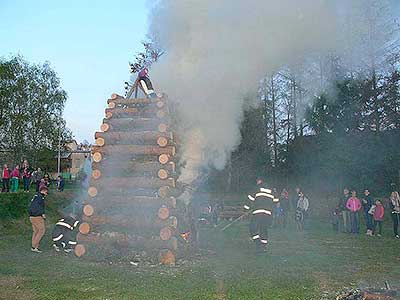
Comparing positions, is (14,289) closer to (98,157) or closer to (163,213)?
(163,213)

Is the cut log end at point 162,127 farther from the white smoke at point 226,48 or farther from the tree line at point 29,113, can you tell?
the tree line at point 29,113

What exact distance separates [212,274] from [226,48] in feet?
19.5

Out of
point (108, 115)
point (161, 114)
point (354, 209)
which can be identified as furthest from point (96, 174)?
point (354, 209)

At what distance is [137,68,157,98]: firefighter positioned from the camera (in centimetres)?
1259

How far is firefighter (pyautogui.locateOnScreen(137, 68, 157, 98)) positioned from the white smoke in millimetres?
302

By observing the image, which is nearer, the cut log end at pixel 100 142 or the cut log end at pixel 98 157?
the cut log end at pixel 98 157

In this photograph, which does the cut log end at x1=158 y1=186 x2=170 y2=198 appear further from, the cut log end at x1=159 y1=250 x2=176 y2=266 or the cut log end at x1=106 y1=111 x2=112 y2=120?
the cut log end at x1=106 y1=111 x2=112 y2=120

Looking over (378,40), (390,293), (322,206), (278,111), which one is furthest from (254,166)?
(390,293)

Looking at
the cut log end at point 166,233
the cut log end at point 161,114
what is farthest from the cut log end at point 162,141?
the cut log end at point 166,233

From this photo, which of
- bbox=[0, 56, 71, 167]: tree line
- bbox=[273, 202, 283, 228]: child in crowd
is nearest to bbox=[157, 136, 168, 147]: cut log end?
bbox=[273, 202, 283, 228]: child in crowd

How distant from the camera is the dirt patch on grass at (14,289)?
23.9 ft

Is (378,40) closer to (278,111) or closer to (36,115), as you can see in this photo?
(278,111)

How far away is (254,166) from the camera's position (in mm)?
32469

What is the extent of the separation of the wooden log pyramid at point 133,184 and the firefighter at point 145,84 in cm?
42
